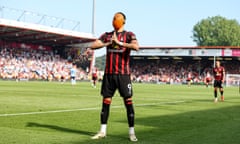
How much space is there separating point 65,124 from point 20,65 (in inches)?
2062

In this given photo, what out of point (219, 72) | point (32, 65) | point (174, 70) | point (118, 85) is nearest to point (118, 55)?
point (118, 85)

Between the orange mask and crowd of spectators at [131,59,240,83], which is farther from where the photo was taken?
crowd of spectators at [131,59,240,83]

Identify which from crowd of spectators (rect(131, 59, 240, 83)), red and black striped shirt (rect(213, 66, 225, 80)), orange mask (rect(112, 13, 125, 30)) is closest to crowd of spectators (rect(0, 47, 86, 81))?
crowd of spectators (rect(131, 59, 240, 83))

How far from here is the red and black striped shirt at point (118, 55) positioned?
312 inches

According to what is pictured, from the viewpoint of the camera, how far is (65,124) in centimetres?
991

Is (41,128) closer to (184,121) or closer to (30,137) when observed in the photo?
(30,137)

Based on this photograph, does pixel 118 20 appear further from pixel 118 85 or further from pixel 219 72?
pixel 219 72

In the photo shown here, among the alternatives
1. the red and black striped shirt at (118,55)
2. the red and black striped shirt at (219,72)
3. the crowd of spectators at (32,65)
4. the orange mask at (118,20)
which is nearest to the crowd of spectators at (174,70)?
the crowd of spectators at (32,65)

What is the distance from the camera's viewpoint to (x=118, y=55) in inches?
315

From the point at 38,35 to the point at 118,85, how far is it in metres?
56.6

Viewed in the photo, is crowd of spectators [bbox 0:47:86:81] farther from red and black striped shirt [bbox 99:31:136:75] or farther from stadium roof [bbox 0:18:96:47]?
red and black striped shirt [bbox 99:31:136:75]

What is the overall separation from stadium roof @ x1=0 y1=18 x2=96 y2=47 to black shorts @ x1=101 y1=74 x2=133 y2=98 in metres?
47.7

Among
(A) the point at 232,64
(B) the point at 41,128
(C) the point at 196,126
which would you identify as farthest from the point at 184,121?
(A) the point at 232,64

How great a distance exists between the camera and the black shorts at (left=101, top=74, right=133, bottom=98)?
7951 millimetres
